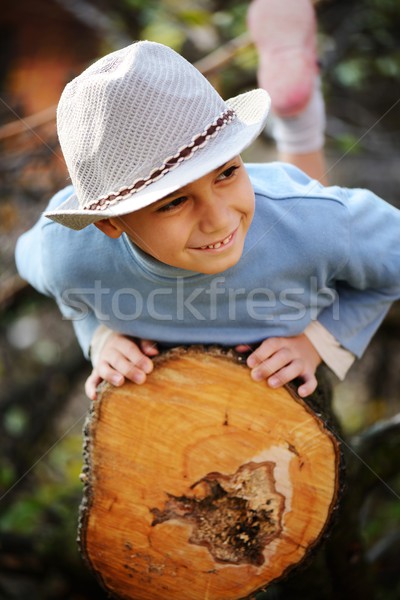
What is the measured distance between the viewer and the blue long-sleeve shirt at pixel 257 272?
1638mm

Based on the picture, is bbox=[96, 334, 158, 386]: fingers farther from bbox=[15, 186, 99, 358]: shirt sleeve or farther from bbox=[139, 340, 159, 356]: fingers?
bbox=[15, 186, 99, 358]: shirt sleeve

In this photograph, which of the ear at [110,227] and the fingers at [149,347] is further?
the fingers at [149,347]

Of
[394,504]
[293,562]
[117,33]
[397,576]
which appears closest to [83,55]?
[117,33]

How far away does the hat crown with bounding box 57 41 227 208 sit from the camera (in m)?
1.35

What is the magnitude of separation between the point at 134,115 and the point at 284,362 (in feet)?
2.02

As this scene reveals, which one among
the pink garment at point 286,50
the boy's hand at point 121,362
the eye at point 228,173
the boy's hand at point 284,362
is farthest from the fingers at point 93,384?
the pink garment at point 286,50

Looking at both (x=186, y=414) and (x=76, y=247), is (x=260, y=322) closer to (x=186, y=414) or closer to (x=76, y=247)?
(x=186, y=414)

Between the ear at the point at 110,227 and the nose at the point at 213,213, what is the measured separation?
19 centimetres

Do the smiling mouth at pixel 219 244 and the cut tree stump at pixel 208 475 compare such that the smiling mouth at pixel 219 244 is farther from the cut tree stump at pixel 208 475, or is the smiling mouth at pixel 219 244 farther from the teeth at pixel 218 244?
the cut tree stump at pixel 208 475

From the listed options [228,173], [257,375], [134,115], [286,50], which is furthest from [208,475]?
[286,50]

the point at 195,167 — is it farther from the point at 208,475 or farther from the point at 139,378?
the point at 208,475

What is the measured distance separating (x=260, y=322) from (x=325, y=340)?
186mm

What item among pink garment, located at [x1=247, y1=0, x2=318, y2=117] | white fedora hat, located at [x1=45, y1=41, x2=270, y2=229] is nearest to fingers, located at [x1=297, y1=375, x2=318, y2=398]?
white fedora hat, located at [x1=45, y1=41, x2=270, y2=229]

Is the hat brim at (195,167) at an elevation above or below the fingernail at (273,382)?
above
